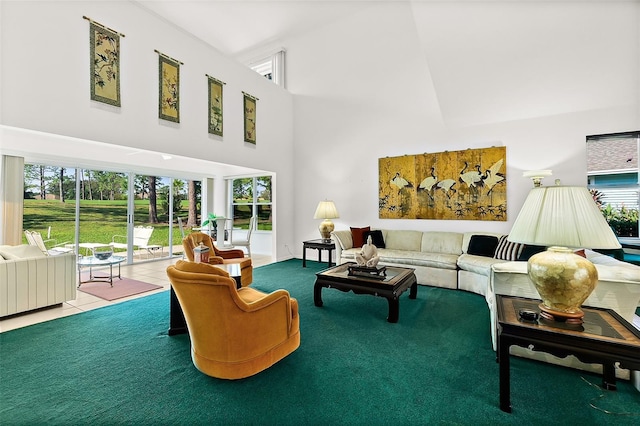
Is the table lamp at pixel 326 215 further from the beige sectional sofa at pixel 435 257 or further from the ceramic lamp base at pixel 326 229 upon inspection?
the beige sectional sofa at pixel 435 257

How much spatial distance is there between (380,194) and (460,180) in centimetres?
151

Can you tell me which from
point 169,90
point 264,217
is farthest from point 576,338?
point 264,217

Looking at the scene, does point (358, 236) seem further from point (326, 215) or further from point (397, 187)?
point (397, 187)

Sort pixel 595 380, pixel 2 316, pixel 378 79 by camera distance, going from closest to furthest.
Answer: pixel 595 380 → pixel 2 316 → pixel 378 79

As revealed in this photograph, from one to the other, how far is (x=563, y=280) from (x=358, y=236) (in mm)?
4007

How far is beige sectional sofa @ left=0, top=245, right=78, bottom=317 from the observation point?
122 inches

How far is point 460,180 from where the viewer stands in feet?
16.9

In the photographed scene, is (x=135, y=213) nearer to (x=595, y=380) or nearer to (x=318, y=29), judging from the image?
(x=318, y=29)

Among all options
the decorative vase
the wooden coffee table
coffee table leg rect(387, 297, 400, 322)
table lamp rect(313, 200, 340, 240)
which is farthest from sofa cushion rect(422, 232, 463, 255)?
the decorative vase

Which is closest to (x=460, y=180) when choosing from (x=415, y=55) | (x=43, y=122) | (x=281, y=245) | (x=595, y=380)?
(x=415, y=55)

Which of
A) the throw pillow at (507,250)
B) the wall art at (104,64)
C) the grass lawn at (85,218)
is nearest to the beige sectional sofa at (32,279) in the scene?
the wall art at (104,64)

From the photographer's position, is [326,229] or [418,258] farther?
[326,229]

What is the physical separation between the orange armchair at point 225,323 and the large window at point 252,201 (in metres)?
5.52

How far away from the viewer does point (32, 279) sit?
3.28m
